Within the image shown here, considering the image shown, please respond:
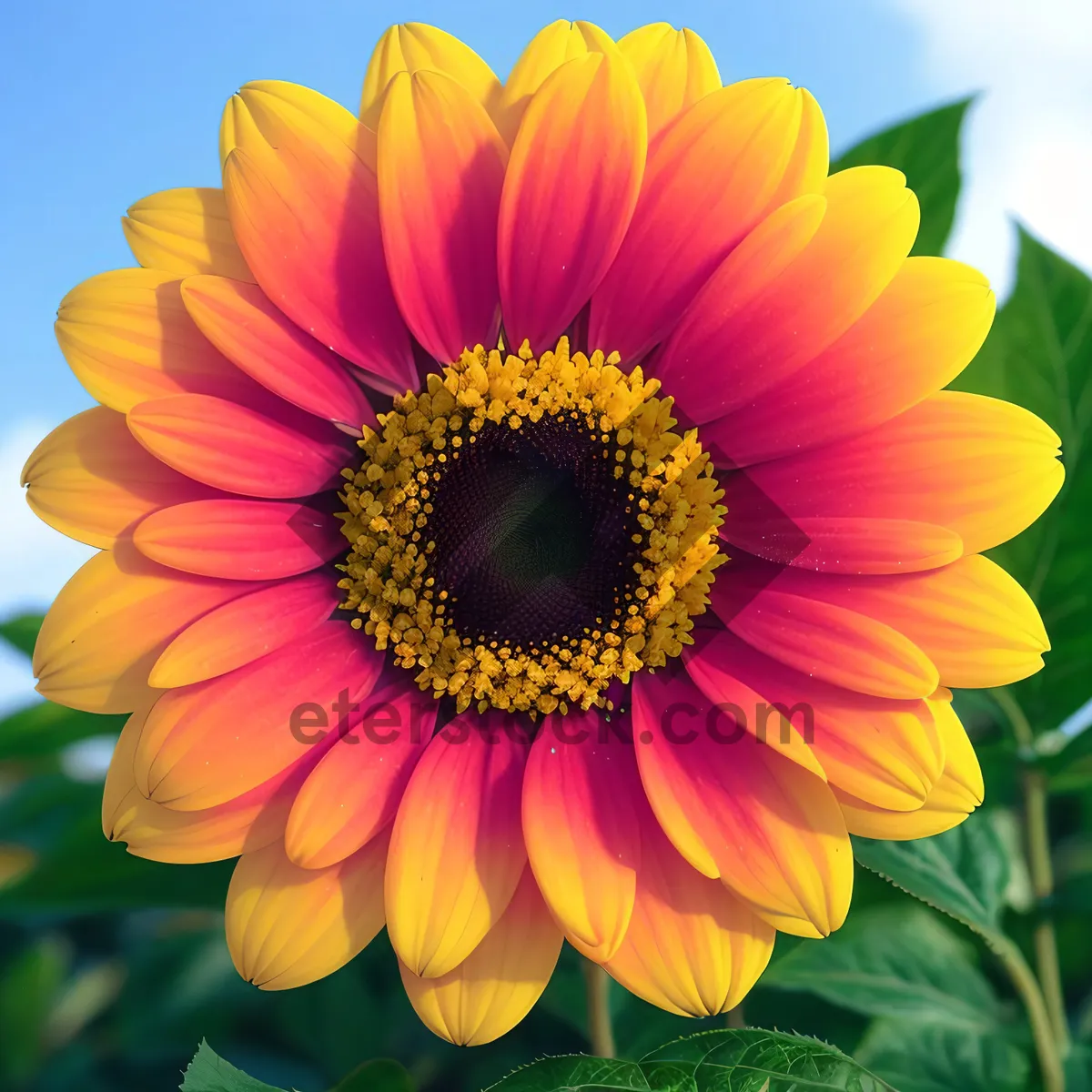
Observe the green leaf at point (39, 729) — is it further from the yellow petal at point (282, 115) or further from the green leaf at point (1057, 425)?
the green leaf at point (1057, 425)

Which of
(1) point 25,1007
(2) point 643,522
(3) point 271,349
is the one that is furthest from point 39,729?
(2) point 643,522

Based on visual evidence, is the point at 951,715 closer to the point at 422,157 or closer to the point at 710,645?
the point at 710,645

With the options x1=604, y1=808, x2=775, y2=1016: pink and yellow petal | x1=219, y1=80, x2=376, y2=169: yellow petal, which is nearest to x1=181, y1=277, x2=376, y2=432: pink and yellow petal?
x1=219, y1=80, x2=376, y2=169: yellow petal

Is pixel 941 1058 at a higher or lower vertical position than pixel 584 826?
lower

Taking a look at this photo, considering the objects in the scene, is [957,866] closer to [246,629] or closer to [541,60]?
[246,629]

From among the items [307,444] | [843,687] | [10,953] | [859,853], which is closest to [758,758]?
[843,687]

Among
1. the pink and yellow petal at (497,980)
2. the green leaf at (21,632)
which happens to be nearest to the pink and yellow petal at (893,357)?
the pink and yellow petal at (497,980)
